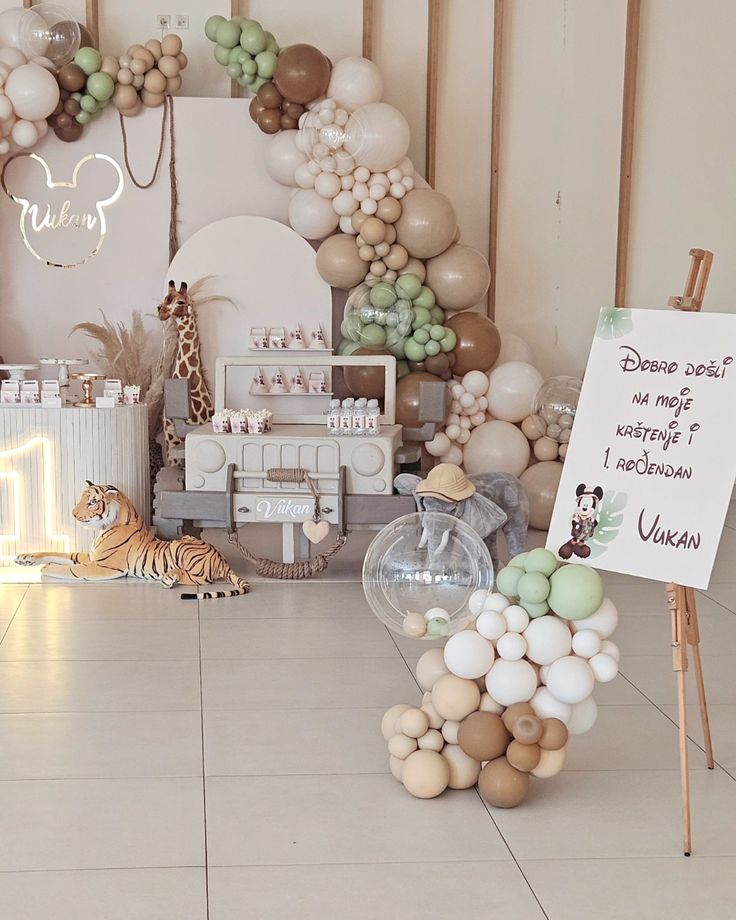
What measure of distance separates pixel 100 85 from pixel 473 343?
2.30 meters

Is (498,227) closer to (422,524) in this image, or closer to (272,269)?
(272,269)

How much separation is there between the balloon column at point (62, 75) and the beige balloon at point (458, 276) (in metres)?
1.64

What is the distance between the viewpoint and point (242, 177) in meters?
6.23

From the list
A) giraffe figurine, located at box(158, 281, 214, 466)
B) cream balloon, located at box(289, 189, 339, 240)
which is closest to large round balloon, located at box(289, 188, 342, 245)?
cream balloon, located at box(289, 189, 339, 240)

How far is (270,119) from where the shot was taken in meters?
5.86

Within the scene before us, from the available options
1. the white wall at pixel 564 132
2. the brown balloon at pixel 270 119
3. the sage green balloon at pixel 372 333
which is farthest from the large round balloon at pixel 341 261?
the white wall at pixel 564 132

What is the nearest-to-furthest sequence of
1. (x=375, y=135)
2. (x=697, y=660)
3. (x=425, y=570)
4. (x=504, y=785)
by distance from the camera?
(x=504, y=785)
(x=697, y=660)
(x=425, y=570)
(x=375, y=135)

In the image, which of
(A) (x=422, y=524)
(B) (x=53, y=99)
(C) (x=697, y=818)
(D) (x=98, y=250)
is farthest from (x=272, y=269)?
(C) (x=697, y=818)

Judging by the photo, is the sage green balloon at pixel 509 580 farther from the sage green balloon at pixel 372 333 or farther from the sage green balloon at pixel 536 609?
the sage green balloon at pixel 372 333

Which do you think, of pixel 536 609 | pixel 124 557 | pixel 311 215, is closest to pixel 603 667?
pixel 536 609

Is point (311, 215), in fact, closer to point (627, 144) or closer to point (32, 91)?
point (32, 91)

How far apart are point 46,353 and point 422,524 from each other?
343 centimetres

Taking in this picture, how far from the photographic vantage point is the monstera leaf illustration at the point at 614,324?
299 cm

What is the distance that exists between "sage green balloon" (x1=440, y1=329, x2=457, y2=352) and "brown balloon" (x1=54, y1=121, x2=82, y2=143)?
Result: 7.24ft
